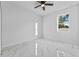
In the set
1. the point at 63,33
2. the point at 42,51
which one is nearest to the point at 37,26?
the point at 63,33

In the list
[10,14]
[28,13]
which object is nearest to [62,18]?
[28,13]

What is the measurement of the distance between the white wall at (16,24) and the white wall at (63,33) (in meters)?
1.52

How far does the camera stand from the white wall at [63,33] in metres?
5.11

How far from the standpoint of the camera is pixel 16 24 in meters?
5.17

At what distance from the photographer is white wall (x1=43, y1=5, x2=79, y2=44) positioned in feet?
16.8

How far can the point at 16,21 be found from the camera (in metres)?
5.17

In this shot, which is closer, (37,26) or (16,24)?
(16,24)

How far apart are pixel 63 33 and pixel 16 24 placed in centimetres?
343

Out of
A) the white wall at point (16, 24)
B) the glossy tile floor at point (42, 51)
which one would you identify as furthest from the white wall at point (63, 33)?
the white wall at point (16, 24)

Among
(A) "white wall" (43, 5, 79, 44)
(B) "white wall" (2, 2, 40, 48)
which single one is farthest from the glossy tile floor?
(A) "white wall" (43, 5, 79, 44)

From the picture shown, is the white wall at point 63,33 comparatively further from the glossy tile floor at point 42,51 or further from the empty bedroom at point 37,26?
the glossy tile floor at point 42,51

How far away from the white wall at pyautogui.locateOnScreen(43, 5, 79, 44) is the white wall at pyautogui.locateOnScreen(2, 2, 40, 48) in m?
1.52

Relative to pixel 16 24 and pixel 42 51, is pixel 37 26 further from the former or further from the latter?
pixel 42 51

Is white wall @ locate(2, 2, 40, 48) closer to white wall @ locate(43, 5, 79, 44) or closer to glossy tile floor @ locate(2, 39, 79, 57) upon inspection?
glossy tile floor @ locate(2, 39, 79, 57)
